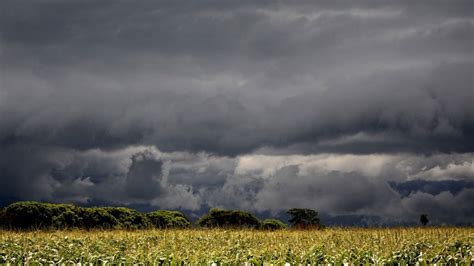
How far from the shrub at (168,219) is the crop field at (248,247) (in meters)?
9.57

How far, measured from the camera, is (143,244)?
3014 cm

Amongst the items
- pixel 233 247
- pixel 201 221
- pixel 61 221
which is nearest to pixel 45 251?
pixel 233 247

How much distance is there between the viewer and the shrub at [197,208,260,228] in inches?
1841

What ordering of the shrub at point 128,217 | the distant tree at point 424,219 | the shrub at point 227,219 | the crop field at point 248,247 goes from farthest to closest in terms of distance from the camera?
the shrub at point 227,219 < the shrub at point 128,217 < the distant tree at point 424,219 < the crop field at point 248,247

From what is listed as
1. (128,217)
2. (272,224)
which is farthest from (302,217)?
(128,217)

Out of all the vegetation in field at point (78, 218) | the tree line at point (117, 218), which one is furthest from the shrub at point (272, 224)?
the vegetation in field at point (78, 218)

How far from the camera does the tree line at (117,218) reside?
42.7m

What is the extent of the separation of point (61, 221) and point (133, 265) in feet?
83.1

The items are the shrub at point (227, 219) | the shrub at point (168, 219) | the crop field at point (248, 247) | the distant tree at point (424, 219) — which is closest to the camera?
the crop field at point (248, 247)

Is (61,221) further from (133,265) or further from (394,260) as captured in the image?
(394,260)

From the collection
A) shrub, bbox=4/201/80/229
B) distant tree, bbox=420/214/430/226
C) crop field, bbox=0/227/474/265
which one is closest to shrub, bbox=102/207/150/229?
shrub, bbox=4/201/80/229

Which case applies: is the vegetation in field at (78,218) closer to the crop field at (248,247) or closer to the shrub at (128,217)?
the shrub at (128,217)

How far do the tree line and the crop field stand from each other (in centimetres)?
772

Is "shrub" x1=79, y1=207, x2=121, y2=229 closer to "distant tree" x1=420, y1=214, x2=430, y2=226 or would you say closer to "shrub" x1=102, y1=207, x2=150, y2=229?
"shrub" x1=102, y1=207, x2=150, y2=229
